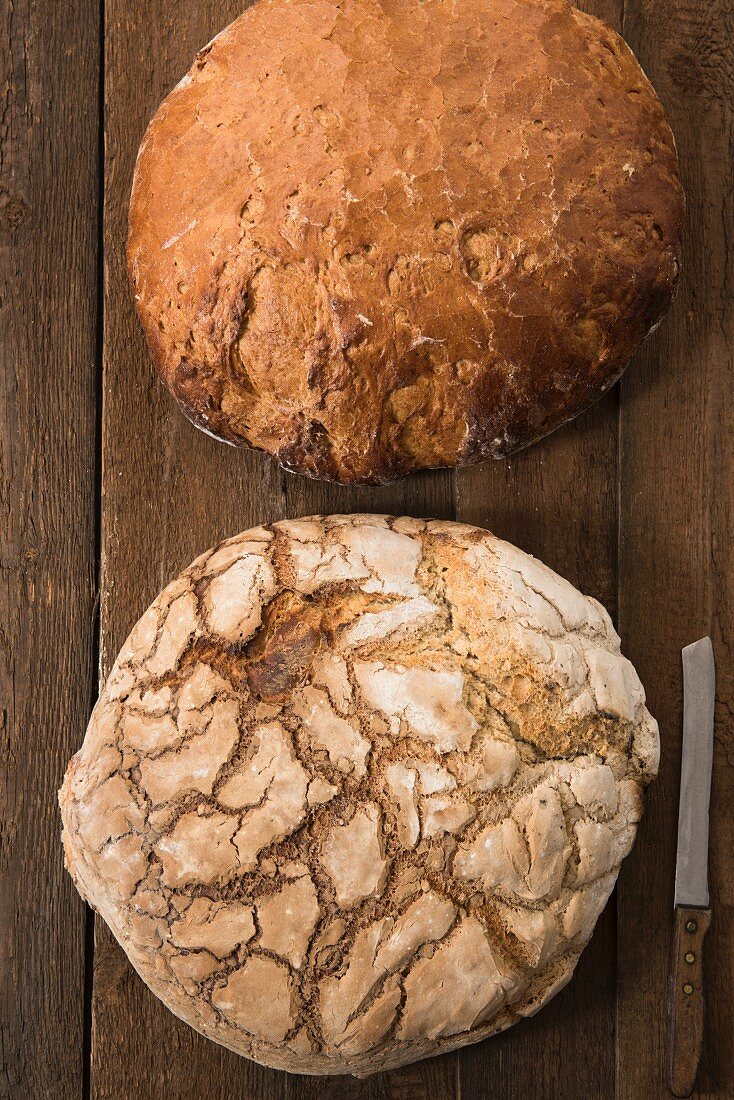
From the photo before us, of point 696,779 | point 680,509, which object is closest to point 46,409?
point 680,509

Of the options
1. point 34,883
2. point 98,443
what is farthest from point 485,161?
point 34,883

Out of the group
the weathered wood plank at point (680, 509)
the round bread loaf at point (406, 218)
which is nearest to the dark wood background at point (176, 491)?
the weathered wood plank at point (680, 509)

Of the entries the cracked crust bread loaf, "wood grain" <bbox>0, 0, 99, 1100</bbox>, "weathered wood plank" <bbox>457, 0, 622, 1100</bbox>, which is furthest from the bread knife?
"wood grain" <bbox>0, 0, 99, 1100</bbox>

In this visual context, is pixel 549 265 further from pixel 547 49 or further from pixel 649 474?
pixel 649 474

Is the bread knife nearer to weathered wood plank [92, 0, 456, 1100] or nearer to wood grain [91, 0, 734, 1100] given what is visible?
wood grain [91, 0, 734, 1100]

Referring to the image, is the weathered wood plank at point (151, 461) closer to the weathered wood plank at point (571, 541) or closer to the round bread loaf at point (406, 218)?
the weathered wood plank at point (571, 541)
